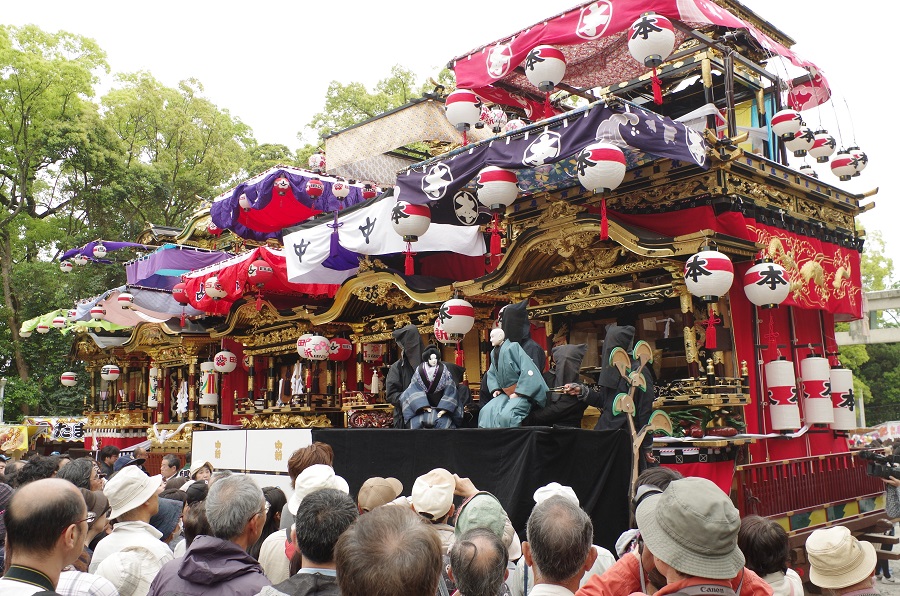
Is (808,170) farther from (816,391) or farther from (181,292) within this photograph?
(181,292)

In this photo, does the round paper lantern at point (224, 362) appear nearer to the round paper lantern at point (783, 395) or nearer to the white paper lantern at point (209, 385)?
the white paper lantern at point (209, 385)

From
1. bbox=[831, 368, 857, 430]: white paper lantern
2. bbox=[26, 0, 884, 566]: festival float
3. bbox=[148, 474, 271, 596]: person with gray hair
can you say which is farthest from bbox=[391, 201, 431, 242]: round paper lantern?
bbox=[148, 474, 271, 596]: person with gray hair

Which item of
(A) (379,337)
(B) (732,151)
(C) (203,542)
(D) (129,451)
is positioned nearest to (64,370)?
(D) (129,451)

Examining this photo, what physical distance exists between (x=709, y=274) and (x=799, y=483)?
2.54 meters

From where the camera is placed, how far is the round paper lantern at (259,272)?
12852mm

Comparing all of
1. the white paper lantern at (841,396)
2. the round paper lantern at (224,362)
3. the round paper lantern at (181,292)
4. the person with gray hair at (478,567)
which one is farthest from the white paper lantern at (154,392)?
the person with gray hair at (478,567)

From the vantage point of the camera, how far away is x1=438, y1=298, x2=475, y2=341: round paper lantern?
10.0m

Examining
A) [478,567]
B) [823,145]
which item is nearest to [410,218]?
[823,145]

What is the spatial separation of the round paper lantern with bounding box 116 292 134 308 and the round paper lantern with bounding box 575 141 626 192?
12.9 meters

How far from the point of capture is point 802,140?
1039 centimetres

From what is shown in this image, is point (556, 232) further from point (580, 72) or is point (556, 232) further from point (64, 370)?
point (64, 370)

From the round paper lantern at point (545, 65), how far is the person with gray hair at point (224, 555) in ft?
21.1

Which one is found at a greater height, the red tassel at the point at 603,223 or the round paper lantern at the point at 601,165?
the round paper lantern at the point at 601,165

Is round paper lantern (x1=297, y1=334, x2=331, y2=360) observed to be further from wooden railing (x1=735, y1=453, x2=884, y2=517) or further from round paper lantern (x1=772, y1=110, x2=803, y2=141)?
round paper lantern (x1=772, y1=110, x2=803, y2=141)
